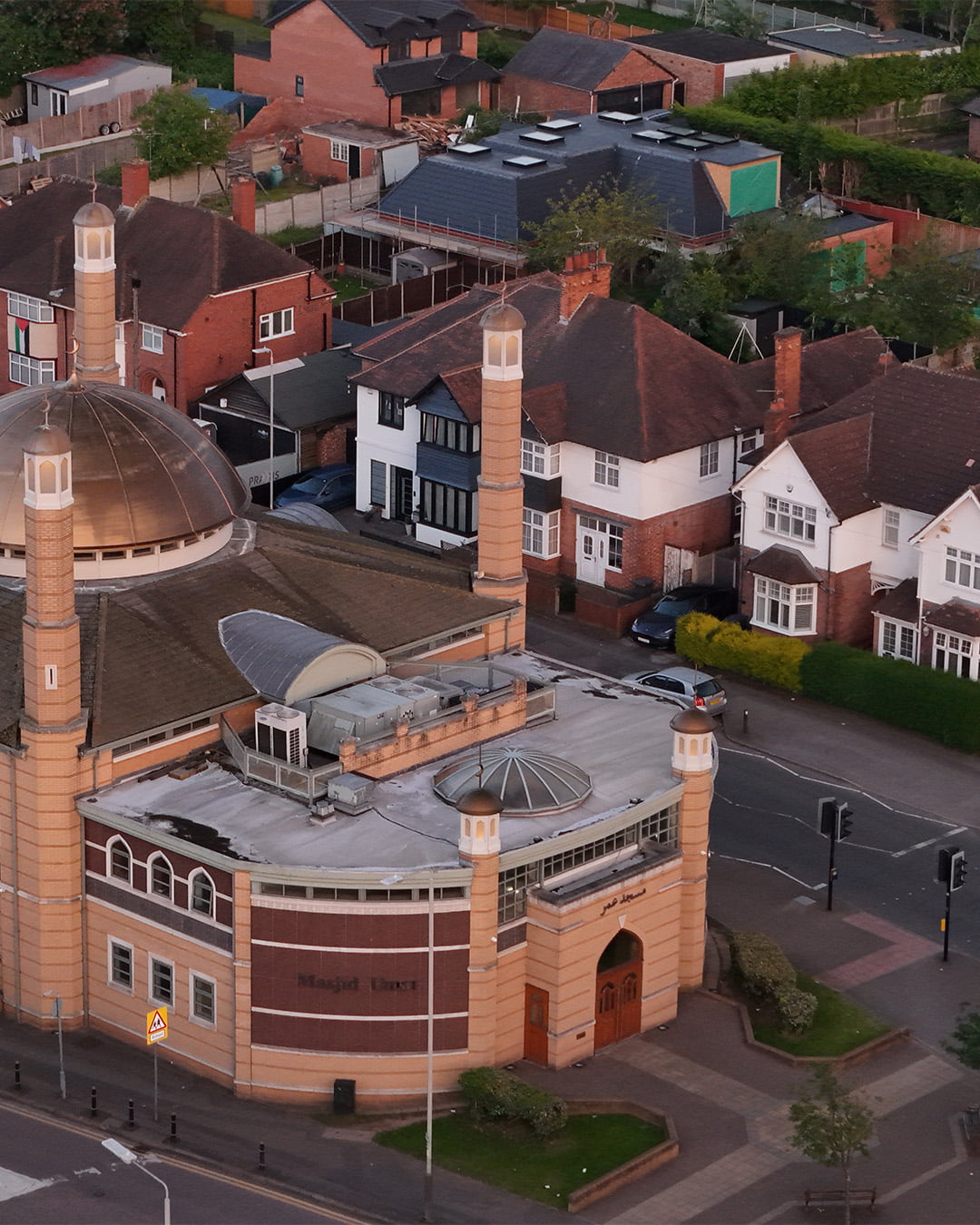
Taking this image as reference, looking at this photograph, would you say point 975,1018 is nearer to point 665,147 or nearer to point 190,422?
point 190,422

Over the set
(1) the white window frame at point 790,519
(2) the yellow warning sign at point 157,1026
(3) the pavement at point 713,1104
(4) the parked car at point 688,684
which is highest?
(1) the white window frame at point 790,519

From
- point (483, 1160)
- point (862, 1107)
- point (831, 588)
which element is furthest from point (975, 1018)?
point (831, 588)

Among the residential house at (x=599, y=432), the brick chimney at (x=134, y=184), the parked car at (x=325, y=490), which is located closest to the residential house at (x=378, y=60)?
the brick chimney at (x=134, y=184)

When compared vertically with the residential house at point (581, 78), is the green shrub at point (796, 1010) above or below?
below

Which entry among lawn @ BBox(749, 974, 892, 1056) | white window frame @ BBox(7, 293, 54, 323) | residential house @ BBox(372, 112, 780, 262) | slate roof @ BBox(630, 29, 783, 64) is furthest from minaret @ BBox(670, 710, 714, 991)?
slate roof @ BBox(630, 29, 783, 64)

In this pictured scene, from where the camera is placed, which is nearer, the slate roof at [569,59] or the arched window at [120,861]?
the arched window at [120,861]

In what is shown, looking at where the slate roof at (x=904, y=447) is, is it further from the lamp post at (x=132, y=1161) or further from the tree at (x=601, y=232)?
the lamp post at (x=132, y=1161)
